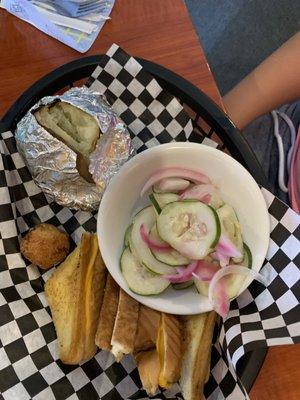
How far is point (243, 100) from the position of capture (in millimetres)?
1131

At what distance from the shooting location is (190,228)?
0.82m

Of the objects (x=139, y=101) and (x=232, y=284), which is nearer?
(x=232, y=284)

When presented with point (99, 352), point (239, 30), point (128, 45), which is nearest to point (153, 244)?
point (99, 352)

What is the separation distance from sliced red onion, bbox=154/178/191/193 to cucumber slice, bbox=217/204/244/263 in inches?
2.9

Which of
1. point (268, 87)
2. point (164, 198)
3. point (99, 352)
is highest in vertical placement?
point (268, 87)

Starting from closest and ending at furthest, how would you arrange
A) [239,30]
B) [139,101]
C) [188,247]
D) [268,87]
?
[188,247], [139,101], [268,87], [239,30]

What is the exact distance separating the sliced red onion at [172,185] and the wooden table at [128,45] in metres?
0.19

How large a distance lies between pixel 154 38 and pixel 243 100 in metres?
0.24

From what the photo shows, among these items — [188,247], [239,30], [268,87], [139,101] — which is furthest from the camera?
[239,30]

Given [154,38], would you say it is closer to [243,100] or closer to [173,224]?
[243,100]

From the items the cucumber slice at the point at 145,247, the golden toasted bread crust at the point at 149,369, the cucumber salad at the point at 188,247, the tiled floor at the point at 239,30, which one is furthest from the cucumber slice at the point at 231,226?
the tiled floor at the point at 239,30

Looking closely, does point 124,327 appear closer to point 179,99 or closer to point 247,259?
point 247,259

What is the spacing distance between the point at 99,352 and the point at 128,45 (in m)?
0.57

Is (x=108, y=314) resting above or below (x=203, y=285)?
below
